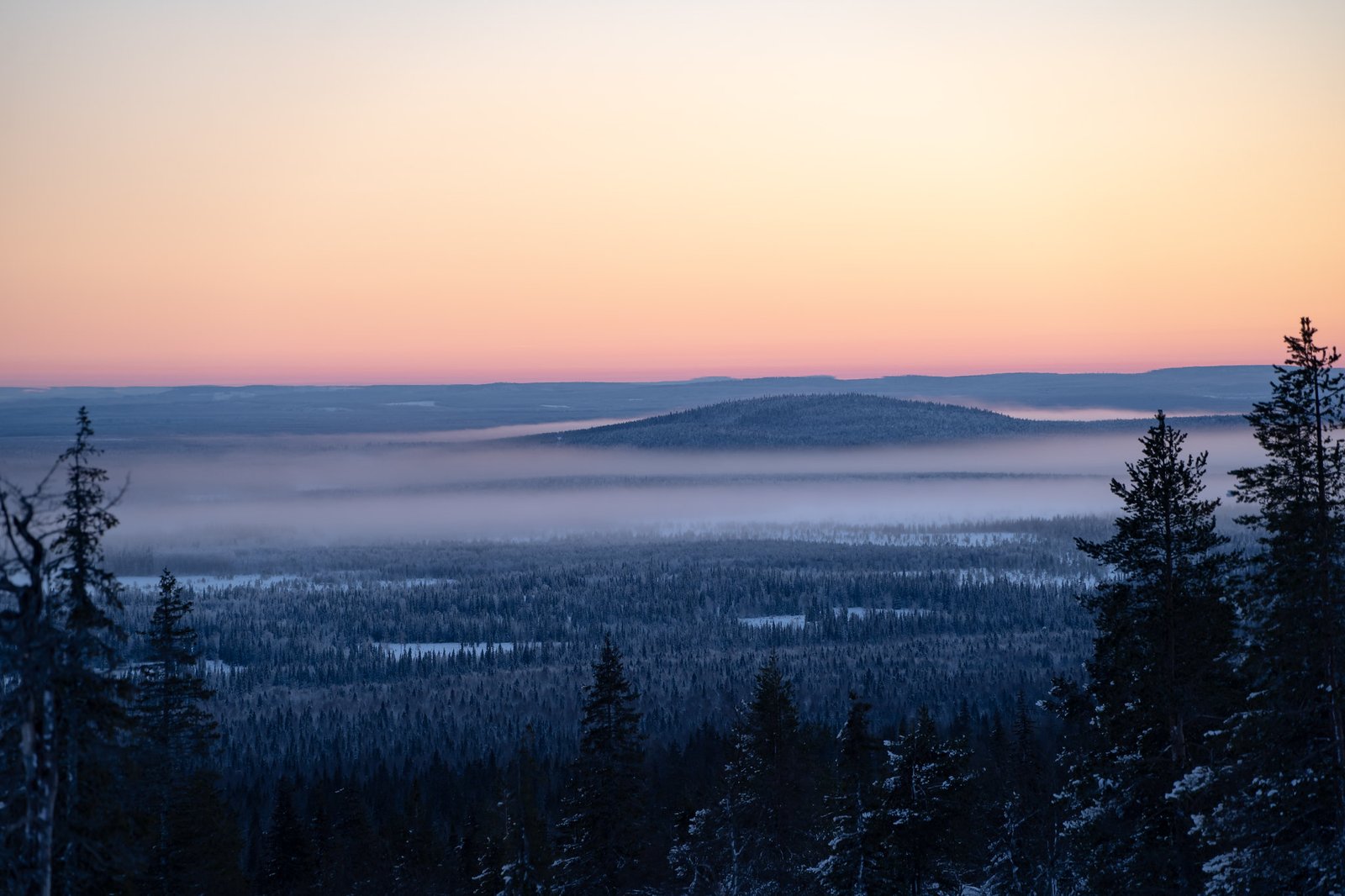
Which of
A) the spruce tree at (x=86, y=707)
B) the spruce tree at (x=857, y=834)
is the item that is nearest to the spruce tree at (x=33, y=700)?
the spruce tree at (x=86, y=707)

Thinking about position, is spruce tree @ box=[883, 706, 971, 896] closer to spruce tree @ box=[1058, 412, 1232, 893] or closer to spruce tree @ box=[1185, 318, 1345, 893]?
spruce tree @ box=[1058, 412, 1232, 893]

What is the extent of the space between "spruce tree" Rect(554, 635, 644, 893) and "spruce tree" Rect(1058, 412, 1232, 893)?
49.8ft

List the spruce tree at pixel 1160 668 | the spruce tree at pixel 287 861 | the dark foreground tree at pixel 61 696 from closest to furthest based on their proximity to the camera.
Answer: the dark foreground tree at pixel 61 696 < the spruce tree at pixel 1160 668 < the spruce tree at pixel 287 861

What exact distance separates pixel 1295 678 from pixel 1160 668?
3.58 m

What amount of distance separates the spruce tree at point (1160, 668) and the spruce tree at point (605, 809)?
597 inches

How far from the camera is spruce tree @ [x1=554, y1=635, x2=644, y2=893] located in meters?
36.1

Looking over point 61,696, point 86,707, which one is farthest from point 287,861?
point 61,696

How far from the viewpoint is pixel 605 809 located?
119 feet

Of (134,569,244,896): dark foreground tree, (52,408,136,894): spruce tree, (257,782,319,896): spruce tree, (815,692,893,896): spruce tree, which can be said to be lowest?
(257,782,319,896): spruce tree

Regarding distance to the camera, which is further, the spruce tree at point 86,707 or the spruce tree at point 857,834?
the spruce tree at point 857,834

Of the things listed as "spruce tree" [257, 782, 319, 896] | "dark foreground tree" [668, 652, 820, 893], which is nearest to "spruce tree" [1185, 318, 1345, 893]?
"dark foreground tree" [668, 652, 820, 893]

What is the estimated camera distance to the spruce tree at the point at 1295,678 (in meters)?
20.2

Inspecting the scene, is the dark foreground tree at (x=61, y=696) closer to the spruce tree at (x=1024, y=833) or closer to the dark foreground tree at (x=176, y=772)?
the dark foreground tree at (x=176, y=772)

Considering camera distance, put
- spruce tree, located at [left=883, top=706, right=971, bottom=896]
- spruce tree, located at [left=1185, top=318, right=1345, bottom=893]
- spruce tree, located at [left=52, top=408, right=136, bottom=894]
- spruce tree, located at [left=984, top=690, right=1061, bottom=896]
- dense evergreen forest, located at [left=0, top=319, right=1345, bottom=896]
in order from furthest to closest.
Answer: spruce tree, located at [left=984, top=690, right=1061, bottom=896], spruce tree, located at [left=883, top=706, right=971, bottom=896], spruce tree, located at [left=1185, top=318, right=1345, bottom=893], dense evergreen forest, located at [left=0, top=319, right=1345, bottom=896], spruce tree, located at [left=52, top=408, right=136, bottom=894]
